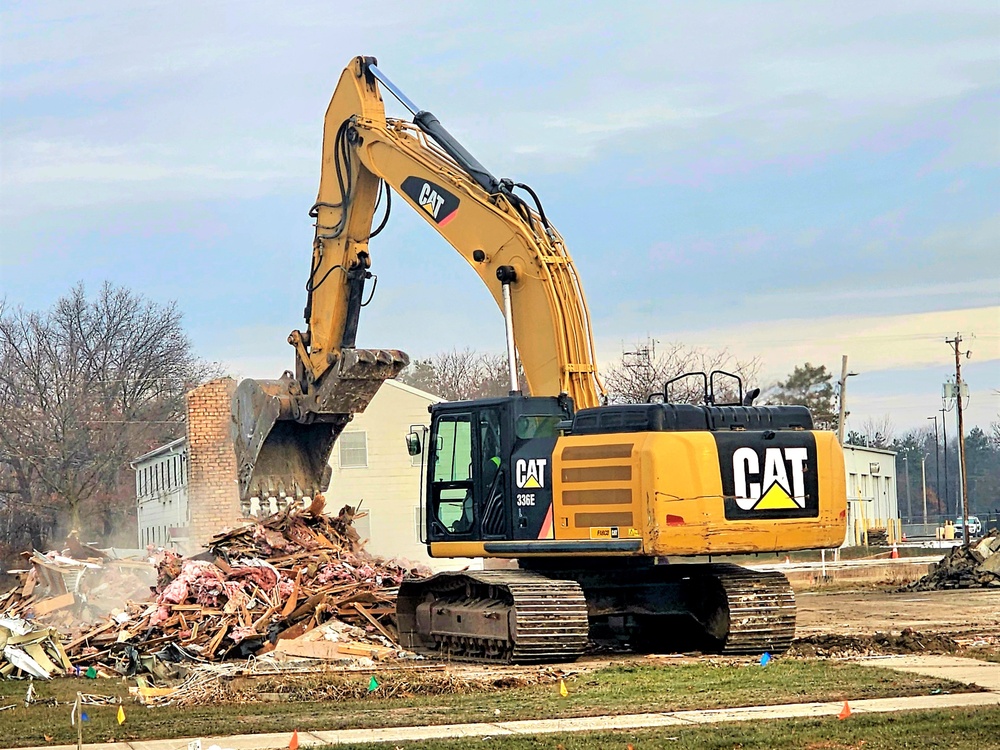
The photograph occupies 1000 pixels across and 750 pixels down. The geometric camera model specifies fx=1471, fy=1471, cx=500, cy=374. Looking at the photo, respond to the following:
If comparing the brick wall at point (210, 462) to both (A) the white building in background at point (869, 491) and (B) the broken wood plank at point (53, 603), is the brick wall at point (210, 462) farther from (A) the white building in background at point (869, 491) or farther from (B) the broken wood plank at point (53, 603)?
(A) the white building in background at point (869, 491)

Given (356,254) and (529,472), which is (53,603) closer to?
(356,254)

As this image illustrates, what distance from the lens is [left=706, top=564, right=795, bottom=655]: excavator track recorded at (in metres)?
16.7

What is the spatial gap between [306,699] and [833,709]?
4.85 m

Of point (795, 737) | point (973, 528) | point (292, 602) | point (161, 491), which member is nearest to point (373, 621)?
point (292, 602)

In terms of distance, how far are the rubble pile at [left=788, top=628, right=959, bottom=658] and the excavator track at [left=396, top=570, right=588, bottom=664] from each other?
110 inches

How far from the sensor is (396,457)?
49.6m

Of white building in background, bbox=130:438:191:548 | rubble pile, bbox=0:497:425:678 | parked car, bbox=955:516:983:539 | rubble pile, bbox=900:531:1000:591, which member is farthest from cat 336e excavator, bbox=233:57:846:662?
parked car, bbox=955:516:983:539

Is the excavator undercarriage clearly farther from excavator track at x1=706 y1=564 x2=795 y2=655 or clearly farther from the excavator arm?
the excavator arm

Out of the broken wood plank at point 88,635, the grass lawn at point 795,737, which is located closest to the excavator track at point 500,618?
the broken wood plank at point 88,635

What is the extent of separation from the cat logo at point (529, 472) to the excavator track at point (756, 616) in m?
2.48

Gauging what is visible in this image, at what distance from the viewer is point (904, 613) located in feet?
78.7

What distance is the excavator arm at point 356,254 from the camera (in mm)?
17672

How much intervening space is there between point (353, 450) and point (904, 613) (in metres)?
28.1

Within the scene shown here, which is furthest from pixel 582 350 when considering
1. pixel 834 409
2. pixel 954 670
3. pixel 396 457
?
pixel 834 409
